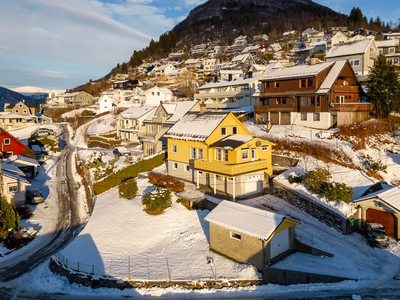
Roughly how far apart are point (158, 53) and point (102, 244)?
159050 millimetres

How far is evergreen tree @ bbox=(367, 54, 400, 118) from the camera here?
34781mm

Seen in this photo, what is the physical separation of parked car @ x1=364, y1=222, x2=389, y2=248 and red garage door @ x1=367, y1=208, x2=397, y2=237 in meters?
0.47

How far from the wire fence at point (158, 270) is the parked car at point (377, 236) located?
28.4 feet

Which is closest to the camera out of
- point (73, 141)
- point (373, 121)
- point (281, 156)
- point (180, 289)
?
point (180, 289)

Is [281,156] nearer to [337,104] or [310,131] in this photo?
[310,131]

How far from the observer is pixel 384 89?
116 feet

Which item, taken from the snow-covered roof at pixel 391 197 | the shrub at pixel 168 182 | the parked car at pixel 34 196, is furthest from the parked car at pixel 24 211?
the snow-covered roof at pixel 391 197

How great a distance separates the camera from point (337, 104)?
34062 mm

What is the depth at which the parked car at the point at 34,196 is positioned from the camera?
30.6 metres

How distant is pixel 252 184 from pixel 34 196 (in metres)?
22.5

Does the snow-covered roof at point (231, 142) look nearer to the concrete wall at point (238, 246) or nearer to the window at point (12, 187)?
the concrete wall at point (238, 246)

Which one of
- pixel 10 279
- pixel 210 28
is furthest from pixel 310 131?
pixel 210 28

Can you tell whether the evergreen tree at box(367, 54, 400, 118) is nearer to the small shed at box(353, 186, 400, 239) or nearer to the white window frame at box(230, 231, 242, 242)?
the small shed at box(353, 186, 400, 239)

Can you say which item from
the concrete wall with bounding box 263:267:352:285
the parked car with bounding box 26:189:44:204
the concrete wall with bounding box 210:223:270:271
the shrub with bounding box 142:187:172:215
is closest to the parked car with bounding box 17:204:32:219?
the parked car with bounding box 26:189:44:204
